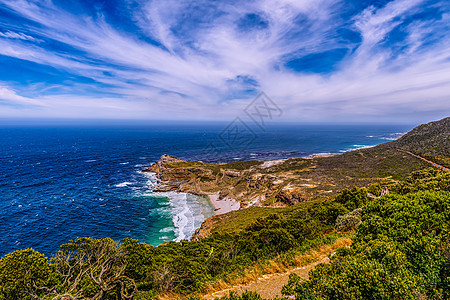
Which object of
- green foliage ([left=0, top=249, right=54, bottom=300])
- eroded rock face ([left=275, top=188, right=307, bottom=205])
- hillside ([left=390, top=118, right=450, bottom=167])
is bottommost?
eroded rock face ([left=275, top=188, right=307, bottom=205])

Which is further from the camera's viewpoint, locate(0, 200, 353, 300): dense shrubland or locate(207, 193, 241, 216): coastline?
locate(207, 193, 241, 216): coastline

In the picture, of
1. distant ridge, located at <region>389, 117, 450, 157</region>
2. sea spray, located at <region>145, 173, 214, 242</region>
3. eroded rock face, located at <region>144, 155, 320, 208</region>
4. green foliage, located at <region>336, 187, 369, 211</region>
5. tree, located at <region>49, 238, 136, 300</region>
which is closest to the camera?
tree, located at <region>49, 238, 136, 300</region>

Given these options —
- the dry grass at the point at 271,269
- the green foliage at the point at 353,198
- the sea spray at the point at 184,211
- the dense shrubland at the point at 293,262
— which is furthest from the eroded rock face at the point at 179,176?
the dry grass at the point at 271,269

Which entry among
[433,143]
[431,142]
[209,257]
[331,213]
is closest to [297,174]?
[331,213]

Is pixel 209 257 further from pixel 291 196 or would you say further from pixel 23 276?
pixel 291 196

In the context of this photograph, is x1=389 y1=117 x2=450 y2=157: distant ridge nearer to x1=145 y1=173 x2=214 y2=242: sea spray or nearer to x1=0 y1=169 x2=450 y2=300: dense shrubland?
x1=0 y1=169 x2=450 y2=300: dense shrubland

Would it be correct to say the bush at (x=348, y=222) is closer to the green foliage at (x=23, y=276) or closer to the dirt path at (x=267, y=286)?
the dirt path at (x=267, y=286)

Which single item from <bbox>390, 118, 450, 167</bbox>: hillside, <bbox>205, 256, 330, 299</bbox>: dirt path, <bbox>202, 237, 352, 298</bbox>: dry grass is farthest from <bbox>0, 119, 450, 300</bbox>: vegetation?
<bbox>390, 118, 450, 167</bbox>: hillside
